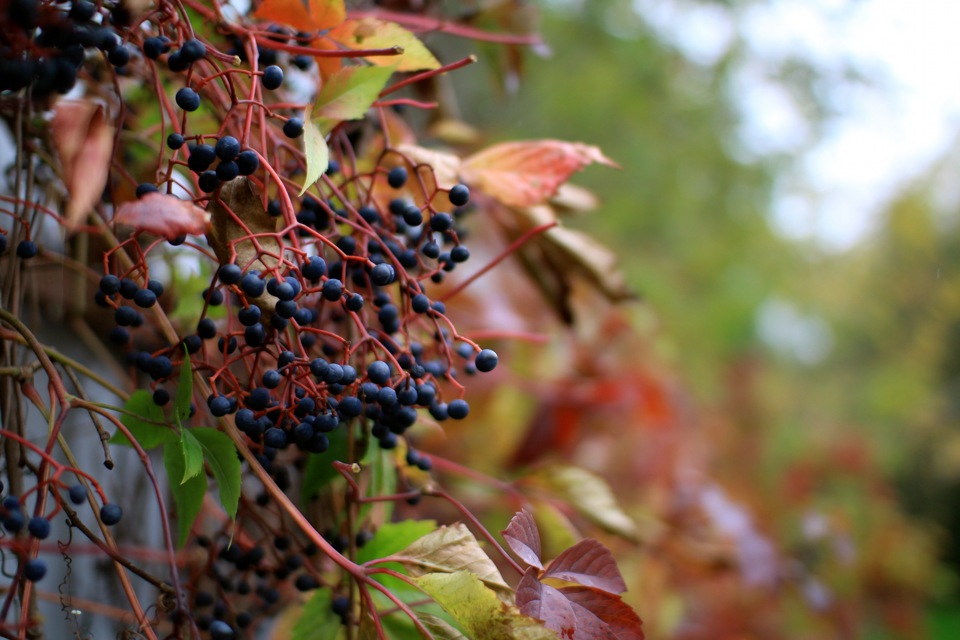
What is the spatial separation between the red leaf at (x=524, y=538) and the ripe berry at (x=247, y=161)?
9.3 inches

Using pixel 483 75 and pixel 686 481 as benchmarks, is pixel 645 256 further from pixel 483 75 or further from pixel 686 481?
pixel 686 481

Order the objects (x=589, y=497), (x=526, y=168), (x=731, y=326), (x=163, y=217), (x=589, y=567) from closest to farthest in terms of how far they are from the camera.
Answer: (x=163, y=217) → (x=589, y=567) → (x=526, y=168) → (x=589, y=497) → (x=731, y=326)

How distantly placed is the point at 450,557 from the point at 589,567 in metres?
0.08

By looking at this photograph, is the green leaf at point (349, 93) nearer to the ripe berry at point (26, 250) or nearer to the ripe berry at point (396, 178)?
the ripe berry at point (396, 178)

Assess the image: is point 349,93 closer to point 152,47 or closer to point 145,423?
point 152,47

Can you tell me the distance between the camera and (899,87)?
11.8 ft

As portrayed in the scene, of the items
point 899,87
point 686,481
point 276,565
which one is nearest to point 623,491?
point 686,481

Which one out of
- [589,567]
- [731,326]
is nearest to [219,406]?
[589,567]

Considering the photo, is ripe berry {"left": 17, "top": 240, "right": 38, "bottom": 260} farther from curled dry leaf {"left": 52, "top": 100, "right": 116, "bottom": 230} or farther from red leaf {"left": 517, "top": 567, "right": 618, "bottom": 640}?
red leaf {"left": 517, "top": 567, "right": 618, "bottom": 640}

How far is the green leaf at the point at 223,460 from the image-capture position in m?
0.42

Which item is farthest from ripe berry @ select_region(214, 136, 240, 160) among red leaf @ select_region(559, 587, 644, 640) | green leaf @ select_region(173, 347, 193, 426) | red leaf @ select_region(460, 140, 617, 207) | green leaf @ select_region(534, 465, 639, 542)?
green leaf @ select_region(534, 465, 639, 542)

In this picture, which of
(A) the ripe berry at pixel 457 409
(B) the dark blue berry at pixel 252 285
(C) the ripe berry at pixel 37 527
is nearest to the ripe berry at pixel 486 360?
(A) the ripe berry at pixel 457 409

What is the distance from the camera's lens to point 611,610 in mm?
440

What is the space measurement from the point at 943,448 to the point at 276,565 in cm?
717
